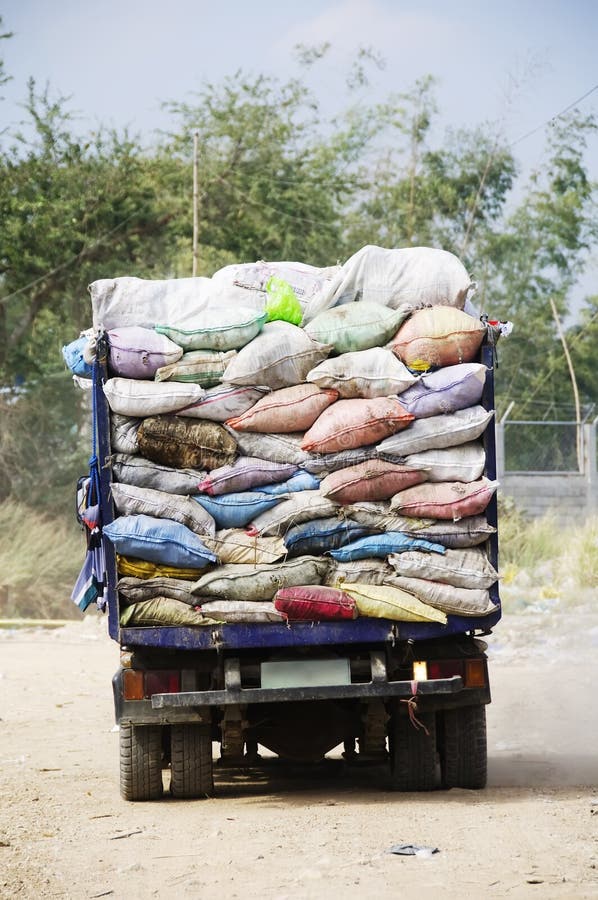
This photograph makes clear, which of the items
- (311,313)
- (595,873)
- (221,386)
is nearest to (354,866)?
(595,873)

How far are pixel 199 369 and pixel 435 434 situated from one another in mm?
1174

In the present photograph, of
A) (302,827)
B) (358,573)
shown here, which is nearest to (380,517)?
(358,573)

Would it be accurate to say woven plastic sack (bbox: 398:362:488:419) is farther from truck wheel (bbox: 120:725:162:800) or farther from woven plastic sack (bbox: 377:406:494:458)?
truck wheel (bbox: 120:725:162:800)

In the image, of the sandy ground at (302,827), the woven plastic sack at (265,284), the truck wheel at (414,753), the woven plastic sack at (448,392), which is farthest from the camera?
the woven plastic sack at (265,284)

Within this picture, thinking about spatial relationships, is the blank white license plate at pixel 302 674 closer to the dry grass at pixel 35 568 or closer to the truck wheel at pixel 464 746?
the truck wheel at pixel 464 746

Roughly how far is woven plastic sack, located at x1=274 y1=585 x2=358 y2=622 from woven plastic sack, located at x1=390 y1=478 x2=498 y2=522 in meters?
0.53

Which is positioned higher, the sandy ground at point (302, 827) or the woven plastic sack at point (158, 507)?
the woven plastic sack at point (158, 507)

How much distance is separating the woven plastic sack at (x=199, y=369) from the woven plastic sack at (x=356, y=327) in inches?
18.1

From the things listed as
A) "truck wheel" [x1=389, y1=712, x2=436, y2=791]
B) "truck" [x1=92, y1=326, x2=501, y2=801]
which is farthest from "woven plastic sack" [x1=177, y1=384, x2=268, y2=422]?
"truck wheel" [x1=389, y1=712, x2=436, y2=791]

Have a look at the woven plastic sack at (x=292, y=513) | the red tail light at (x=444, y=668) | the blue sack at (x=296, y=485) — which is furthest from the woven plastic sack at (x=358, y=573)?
the red tail light at (x=444, y=668)

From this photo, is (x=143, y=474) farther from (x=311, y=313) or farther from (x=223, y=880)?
(x=223, y=880)

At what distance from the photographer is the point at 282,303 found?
22.7ft

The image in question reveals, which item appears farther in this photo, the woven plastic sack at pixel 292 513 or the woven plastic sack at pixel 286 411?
the woven plastic sack at pixel 286 411

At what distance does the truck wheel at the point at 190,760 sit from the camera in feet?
21.8
